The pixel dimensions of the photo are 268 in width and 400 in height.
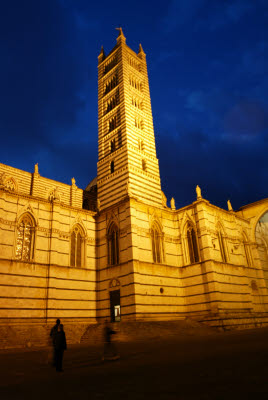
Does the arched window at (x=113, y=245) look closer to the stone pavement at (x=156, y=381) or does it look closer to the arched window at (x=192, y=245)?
the arched window at (x=192, y=245)

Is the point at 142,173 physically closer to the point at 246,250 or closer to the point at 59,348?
the point at 246,250

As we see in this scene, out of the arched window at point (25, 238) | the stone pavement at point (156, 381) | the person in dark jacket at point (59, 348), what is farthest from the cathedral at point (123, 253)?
the stone pavement at point (156, 381)

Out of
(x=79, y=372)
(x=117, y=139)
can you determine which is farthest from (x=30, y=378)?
(x=117, y=139)

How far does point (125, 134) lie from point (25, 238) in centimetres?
1325

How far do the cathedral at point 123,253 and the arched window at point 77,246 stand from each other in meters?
Answer: 0.08

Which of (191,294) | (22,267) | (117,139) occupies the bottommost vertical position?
(191,294)

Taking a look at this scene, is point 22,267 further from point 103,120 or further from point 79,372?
point 103,120

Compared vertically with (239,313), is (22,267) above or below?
above

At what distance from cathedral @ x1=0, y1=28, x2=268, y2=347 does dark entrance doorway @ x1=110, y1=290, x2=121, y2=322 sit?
0.07 metres

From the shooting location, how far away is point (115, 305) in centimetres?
2270

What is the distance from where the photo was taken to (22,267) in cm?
2062

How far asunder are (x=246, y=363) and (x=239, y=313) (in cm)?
1885

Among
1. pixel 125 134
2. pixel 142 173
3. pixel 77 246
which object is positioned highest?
pixel 125 134

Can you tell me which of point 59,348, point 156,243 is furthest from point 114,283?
point 59,348
